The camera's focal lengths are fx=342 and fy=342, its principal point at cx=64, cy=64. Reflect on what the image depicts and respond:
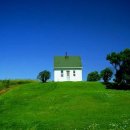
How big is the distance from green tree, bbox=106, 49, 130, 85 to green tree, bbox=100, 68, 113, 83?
13276 millimetres

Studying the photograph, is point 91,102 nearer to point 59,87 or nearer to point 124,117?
point 124,117

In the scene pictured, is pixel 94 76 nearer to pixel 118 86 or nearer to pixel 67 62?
pixel 67 62

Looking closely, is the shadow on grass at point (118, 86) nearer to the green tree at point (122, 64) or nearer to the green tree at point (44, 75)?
the green tree at point (122, 64)

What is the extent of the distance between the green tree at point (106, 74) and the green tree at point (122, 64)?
13.3m

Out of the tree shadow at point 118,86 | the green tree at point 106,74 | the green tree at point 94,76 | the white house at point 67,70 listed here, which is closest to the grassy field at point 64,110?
the tree shadow at point 118,86

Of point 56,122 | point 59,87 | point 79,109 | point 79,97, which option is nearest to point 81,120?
point 56,122

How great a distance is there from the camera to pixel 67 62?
90562mm

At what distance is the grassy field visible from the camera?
30.9m

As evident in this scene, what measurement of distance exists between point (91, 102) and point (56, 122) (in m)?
16.7

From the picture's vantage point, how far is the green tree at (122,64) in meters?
71.6

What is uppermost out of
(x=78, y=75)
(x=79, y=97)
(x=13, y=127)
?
(x=78, y=75)

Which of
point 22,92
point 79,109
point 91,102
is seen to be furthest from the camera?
point 22,92

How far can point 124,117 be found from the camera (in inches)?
1346

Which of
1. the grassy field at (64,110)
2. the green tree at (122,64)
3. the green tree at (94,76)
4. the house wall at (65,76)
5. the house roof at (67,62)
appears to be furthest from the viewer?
the green tree at (94,76)
